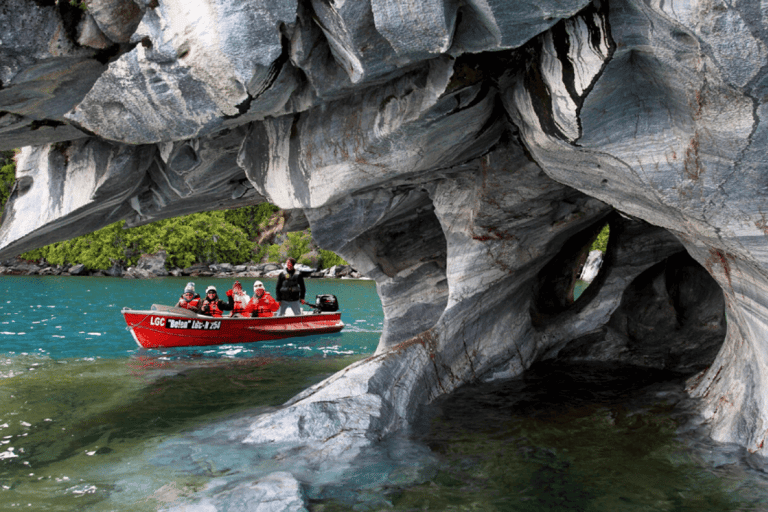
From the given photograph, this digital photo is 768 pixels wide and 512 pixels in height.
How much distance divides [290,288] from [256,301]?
166 cm

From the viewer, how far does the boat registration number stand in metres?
14.4

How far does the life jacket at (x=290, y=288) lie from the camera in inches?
723

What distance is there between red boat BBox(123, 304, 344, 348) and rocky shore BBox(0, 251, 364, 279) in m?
30.2

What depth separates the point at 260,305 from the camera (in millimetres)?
17000

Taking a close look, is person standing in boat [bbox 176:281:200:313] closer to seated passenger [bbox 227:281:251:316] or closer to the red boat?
the red boat

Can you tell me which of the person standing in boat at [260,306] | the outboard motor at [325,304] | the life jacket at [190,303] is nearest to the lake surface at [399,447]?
Result: the life jacket at [190,303]

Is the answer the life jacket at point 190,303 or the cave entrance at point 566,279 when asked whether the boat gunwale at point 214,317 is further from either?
the cave entrance at point 566,279

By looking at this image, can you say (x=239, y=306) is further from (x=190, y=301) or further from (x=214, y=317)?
(x=214, y=317)

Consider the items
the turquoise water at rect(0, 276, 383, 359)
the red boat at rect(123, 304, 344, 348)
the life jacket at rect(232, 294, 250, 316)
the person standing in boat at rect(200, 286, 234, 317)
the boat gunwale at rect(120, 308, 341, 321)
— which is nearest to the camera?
the boat gunwale at rect(120, 308, 341, 321)

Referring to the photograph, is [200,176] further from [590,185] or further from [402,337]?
[590,185]

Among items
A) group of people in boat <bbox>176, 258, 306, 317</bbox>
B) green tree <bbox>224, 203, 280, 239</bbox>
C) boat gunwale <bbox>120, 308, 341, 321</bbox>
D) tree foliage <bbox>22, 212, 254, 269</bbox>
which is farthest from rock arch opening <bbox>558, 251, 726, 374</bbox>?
green tree <bbox>224, 203, 280, 239</bbox>

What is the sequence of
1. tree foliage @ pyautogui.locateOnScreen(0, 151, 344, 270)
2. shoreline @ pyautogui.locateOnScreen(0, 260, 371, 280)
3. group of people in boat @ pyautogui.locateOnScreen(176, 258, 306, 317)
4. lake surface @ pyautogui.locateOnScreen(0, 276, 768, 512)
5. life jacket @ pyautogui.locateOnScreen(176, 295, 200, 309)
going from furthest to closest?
tree foliage @ pyautogui.locateOnScreen(0, 151, 344, 270)
shoreline @ pyautogui.locateOnScreen(0, 260, 371, 280)
group of people in boat @ pyautogui.locateOnScreen(176, 258, 306, 317)
life jacket @ pyautogui.locateOnScreen(176, 295, 200, 309)
lake surface @ pyautogui.locateOnScreen(0, 276, 768, 512)

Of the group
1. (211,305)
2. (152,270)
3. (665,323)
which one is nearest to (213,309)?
(211,305)

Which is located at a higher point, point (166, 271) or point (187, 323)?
point (187, 323)
